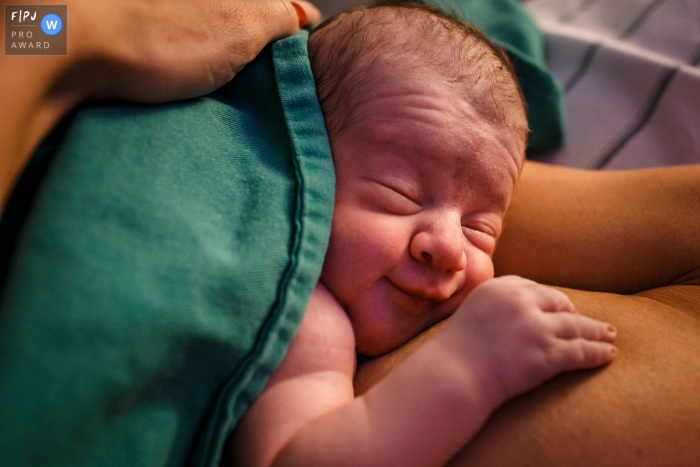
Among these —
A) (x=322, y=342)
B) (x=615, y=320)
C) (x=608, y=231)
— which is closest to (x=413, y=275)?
(x=322, y=342)

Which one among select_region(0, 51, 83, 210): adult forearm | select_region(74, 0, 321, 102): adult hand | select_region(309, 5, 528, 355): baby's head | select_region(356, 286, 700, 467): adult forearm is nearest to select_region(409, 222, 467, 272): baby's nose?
select_region(309, 5, 528, 355): baby's head

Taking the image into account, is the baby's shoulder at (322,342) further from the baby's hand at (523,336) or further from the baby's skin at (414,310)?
the baby's hand at (523,336)

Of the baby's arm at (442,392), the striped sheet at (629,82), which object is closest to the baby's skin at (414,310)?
the baby's arm at (442,392)

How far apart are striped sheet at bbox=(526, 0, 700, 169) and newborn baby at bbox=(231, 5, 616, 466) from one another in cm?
48

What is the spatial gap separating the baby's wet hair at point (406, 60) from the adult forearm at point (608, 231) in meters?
0.16

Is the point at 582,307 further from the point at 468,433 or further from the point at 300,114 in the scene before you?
the point at 300,114

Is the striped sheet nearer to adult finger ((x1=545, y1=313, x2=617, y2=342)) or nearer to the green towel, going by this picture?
adult finger ((x1=545, y1=313, x2=617, y2=342))

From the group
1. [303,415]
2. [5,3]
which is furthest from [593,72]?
[5,3]

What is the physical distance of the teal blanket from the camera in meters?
0.57

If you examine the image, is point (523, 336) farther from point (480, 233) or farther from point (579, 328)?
point (480, 233)

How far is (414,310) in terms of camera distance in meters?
0.82

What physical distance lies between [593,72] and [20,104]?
4.55ft

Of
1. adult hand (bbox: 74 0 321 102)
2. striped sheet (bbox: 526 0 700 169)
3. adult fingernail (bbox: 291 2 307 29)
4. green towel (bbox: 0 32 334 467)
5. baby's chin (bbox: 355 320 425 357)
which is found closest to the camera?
green towel (bbox: 0 32 334 467)

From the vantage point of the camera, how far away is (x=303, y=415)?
69 cm
